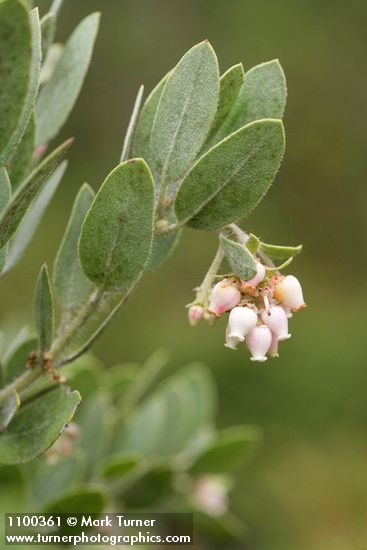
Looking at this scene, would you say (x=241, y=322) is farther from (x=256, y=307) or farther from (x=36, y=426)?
(x=36, y=426)

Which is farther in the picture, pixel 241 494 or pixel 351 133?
pixel 351 133

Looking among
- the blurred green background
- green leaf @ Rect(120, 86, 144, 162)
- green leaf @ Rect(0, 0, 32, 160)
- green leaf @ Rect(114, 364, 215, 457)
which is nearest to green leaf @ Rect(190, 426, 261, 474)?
green leaf @ Rect(114, 364, 215, 457)

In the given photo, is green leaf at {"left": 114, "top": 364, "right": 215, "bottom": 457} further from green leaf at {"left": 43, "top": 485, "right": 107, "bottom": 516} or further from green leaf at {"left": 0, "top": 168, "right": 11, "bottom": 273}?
green leaf at {"left": 0, "top": 168, "right": 11, "bottom": 273}

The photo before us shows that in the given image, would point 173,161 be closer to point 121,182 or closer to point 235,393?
point 121,182

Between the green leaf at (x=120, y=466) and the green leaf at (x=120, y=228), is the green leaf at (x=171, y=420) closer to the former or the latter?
the green leaf at (x=120, y=466)

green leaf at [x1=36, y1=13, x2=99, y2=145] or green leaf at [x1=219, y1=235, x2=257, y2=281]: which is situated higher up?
green leaf at [x1=36, y1=13, x2=99, y2=145]

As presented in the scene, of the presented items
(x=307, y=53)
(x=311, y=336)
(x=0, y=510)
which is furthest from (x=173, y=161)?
(x=307, y=53)
